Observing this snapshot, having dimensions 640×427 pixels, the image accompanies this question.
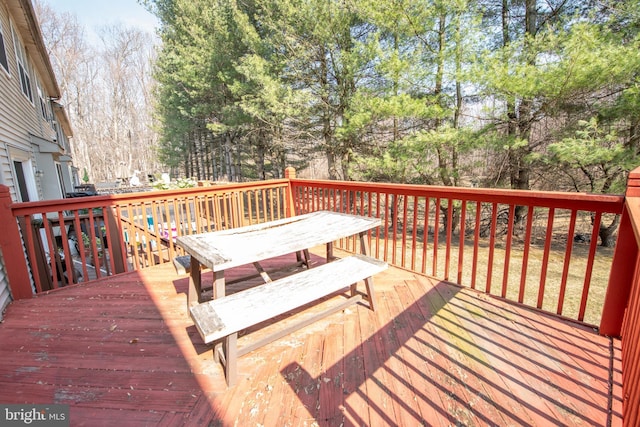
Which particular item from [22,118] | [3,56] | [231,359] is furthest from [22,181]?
[231,359]

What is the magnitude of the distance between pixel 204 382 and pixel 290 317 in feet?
2.56

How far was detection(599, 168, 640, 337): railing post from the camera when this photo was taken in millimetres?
1609

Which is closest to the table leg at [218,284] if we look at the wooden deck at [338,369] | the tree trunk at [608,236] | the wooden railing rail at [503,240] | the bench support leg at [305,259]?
the wooden deck at [338,369]

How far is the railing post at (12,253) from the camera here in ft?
7.92

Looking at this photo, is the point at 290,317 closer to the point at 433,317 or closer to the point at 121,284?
the point at 433,317

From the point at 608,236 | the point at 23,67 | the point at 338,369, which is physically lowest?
the point at 608,236

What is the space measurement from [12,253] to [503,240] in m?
9.78

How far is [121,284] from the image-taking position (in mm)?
2961

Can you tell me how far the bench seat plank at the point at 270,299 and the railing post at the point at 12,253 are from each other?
214cm

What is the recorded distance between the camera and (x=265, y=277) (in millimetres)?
2145

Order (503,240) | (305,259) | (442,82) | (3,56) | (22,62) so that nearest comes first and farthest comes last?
1. (305,259)
2. (3,56)
3. (22,62)
4. (442,82)
5. (503,240)

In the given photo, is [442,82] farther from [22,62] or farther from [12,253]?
[22,62]

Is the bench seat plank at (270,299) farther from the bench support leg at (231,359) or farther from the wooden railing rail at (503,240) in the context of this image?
the wooden railing rail at (503,240)

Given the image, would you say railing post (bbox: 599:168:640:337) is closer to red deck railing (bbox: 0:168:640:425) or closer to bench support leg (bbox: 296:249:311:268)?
red deck railing (bbox: 0:168:640:425)
